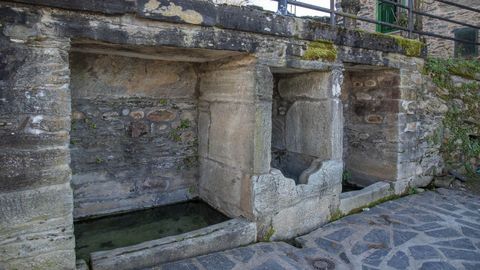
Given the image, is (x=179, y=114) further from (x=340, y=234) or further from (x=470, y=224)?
(x=470, y=224)

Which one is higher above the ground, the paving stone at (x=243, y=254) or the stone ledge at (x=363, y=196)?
the stone ledge at (x=363, y=196)

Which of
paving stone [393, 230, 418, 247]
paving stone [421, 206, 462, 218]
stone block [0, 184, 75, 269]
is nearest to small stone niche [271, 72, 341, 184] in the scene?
paving stone [393, 230, 418, 247]

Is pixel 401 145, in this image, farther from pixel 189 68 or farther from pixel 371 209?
pixel 189 68

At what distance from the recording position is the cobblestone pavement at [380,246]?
8.91ft

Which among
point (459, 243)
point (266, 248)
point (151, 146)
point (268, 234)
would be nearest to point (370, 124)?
point (459, 243)

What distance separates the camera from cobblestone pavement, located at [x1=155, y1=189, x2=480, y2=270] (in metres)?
2.72

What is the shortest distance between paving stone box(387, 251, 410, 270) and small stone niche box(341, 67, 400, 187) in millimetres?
1672

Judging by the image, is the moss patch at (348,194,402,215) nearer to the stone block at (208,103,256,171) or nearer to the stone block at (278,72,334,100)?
the stone block at (278,72,334,100)

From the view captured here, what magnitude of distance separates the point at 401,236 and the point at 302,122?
5.14 feet

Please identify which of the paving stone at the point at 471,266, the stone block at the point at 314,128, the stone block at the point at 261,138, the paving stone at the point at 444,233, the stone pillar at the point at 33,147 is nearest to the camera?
the stone pillar at the point at 33,147

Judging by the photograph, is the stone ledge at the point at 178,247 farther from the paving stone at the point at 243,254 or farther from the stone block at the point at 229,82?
the stone block at the point at 229,82

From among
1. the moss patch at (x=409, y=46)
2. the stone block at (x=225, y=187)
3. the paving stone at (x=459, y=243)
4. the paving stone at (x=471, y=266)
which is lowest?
the paving stone at (x=471, y=266)

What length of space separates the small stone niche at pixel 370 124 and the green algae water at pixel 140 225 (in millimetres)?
2385

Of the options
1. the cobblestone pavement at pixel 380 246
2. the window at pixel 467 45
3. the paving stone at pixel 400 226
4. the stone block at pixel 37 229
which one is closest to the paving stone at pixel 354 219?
the cobblestone pavement at pixel 380 246
